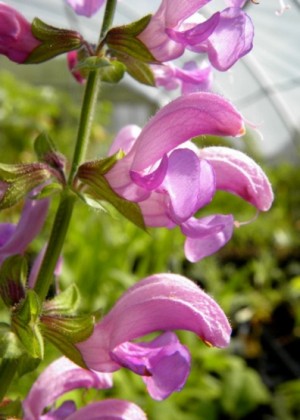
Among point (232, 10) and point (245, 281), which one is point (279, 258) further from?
point (232, 10)

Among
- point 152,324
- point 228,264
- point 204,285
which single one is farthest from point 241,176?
point 228,264

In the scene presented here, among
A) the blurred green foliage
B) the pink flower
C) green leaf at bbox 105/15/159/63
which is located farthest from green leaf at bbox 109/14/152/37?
the blurred green foliage

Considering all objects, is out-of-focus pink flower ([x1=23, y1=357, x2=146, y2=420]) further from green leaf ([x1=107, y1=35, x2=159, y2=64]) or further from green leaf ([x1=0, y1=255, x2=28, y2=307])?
green leaf ([x1=107, y1=35, x2=159, y2=64])

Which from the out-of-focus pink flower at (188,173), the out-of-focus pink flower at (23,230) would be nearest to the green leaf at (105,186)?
the out-of-focus pink flower at (188,173)

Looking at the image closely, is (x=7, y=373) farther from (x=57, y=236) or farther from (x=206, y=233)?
(x=206, y=233)

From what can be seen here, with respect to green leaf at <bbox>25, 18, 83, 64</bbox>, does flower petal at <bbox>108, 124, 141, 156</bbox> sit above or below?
below

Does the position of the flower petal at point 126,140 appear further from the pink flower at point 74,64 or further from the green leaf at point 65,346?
the green leaf at point 65,346

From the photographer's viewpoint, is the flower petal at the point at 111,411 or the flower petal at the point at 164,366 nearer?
the flower petal at the point at 164,366

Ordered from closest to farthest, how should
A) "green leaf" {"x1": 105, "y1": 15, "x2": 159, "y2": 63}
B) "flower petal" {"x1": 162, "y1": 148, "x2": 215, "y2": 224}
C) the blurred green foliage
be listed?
1. "flower petal" {"x1": 162, "y1": 148, "x2": 215, "y2": 224}
2. "green leaf" {"x1": 105, "y1": 15, "x2": 159, "y2": 63}
3. the blurred green foliage
